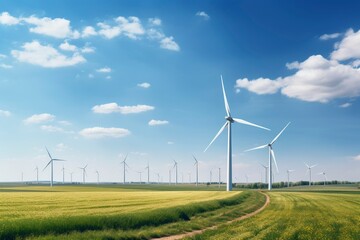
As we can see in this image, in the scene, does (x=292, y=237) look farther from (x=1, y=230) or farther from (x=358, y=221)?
(x=1, y=230)

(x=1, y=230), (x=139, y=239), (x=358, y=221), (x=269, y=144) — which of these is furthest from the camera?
(x=269, y=144)

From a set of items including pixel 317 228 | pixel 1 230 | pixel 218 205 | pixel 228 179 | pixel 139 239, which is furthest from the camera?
pixel 228 179

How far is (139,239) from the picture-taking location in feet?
92.3

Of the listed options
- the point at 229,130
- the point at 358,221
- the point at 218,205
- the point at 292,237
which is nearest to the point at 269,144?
the point at 229,130

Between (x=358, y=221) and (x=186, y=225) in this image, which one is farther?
(x=358, y=221)

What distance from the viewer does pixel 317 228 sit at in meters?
31.7

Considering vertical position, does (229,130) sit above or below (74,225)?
above

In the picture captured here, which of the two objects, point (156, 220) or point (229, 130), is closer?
point (156, 220)

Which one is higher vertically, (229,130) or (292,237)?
(229,130)

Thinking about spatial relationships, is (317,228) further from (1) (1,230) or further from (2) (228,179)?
(2) (228,179)

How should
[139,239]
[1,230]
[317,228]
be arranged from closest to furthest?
[1,230]
[139,239]
[317,228]

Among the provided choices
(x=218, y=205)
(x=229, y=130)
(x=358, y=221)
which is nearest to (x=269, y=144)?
(x=229, y=130)

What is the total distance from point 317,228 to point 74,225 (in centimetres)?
1843

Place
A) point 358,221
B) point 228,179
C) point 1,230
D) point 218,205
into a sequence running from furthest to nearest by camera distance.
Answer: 1. point 228,179
2. point 218,205
3. point 358,221
4. point 1,230
